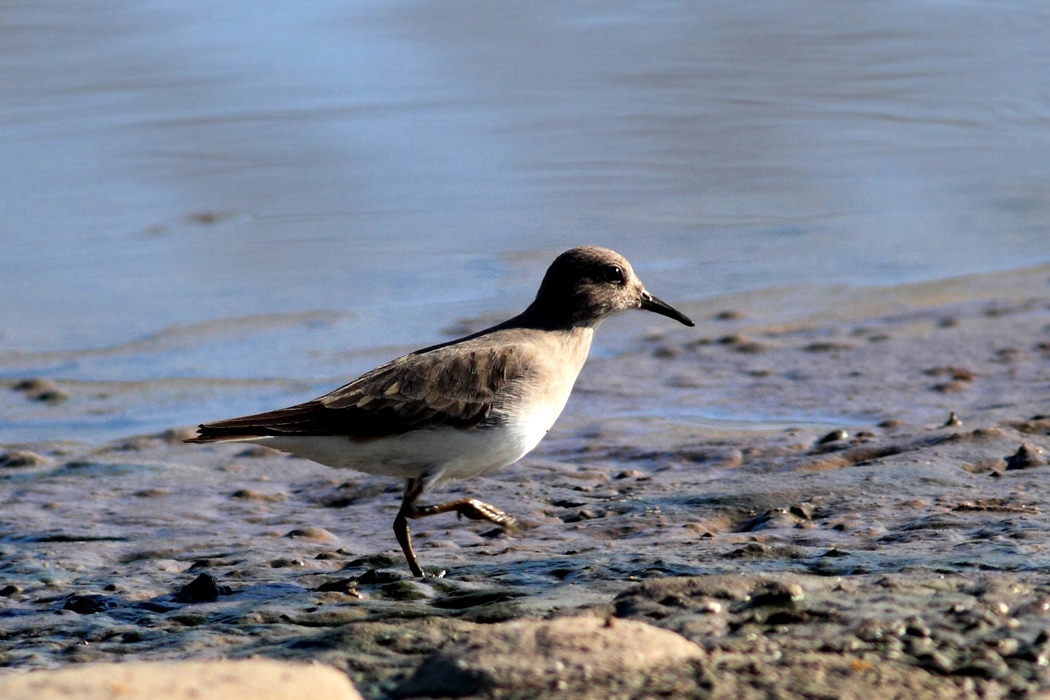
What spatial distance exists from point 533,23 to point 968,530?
1239cm

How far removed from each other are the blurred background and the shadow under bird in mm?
2805

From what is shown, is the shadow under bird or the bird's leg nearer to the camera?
the bird's leg

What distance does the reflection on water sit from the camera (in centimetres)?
1100

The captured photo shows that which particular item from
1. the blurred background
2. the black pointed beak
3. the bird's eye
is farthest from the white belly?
the blurred background

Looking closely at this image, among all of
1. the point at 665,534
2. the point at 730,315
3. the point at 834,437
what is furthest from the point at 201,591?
the point at 730,315

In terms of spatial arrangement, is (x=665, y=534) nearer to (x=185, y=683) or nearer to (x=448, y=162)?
(x=185, y=683)

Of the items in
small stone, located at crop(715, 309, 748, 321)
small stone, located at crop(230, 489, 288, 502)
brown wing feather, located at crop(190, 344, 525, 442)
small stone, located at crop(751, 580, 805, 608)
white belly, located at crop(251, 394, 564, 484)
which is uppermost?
brown wing feather, located at crop(190, 344, 525, 442)

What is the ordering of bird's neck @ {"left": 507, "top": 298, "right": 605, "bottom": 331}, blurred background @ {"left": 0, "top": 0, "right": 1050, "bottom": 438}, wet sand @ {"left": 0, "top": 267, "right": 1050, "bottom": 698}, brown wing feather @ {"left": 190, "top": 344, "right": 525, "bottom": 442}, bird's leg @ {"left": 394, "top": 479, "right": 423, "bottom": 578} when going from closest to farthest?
wet sand @ {"left": 0, "top": 267, "right": 1050, "bottom": 698}
bird's leg @ {"left": 394, "top": 479, "right": 423, "bottom": 578}
brown wing feather @ {"left": 190, "top": 344, "right": 525, "bottom": 442}
bird's neck @ {"left": 507, "top": 298, "right": 605, "bottom": 331}
blurred background @ {"left": 0, "top": 0, "right": 1050, "bottom": 438}

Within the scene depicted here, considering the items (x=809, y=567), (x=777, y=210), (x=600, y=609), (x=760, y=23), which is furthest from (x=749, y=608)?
(x=760, y=23)

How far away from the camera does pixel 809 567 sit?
212 inches

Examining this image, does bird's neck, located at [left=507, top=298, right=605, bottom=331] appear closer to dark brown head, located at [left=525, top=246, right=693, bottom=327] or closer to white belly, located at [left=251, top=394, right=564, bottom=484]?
dark brown head, located at [left=525, top=246, right=693, bottom=327]

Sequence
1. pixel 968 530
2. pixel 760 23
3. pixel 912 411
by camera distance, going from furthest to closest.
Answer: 1. pixel 760 23
2. pixel 912 411
3. pixel 968 530

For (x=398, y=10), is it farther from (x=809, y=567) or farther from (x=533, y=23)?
(x=809, y=567)

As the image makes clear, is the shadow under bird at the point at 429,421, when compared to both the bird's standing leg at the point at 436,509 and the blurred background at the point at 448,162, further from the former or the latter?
the blurred background at the point at 448,162
